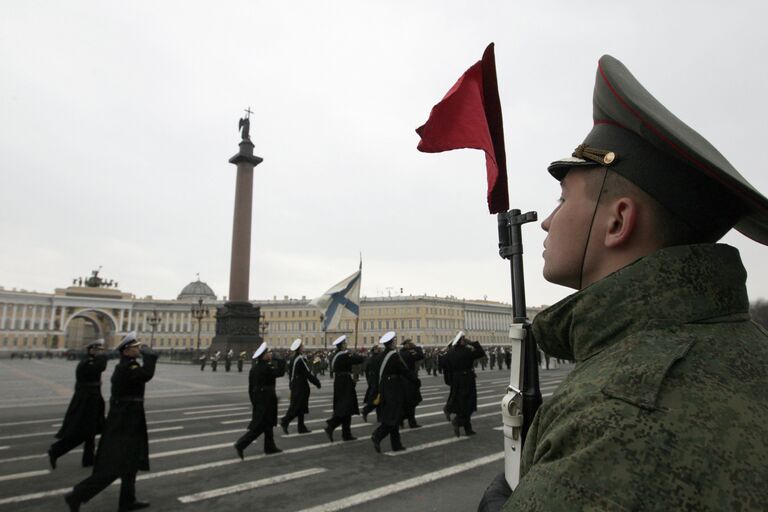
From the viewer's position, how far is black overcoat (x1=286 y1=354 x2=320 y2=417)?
966 cm

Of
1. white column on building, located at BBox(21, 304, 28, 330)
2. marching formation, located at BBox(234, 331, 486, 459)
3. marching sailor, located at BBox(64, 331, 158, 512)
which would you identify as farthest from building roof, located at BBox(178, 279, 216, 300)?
marching sailor, located at BBox(64, 331, 158, 512)

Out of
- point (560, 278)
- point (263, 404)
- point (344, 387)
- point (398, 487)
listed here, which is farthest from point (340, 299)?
point (560, 278)

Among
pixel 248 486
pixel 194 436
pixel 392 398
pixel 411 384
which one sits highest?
pixel 411 384

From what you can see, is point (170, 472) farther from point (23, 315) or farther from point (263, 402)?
point (23, 315)

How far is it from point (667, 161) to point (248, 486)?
5.99 m

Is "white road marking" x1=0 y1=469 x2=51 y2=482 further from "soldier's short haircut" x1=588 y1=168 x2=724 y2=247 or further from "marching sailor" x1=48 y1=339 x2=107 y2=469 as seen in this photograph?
"soldier's short haircut" x1=588 y1=168 x2=724 y2=247

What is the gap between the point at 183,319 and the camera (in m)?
99.6

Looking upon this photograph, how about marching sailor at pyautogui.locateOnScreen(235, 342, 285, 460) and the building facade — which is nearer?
marching sailor at pyautogui.locateOnScreen(235, 342, 285, 460)

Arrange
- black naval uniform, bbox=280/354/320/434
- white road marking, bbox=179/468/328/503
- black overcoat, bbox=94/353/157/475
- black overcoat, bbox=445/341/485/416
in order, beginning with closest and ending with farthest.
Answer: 1. black overcoat, bbox=94/353/157/475
2. white road marking, bbox=179/468/328/503
3. black overcoat, bbox=445/341/485/416
4. black naval uniform, bbox=280/354/320/434

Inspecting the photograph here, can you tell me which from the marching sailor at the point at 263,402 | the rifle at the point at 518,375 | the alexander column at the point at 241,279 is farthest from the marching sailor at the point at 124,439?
the alexander column at the point at 241,279

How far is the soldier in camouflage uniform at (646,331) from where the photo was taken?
0.70 m

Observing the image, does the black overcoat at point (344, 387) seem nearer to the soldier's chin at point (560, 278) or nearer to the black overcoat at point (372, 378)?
the black overcoat at point (372, 378)

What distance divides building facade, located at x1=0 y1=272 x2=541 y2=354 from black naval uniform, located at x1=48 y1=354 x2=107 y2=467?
74.3 m

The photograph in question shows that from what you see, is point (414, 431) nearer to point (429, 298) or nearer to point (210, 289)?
point (429, 298)
